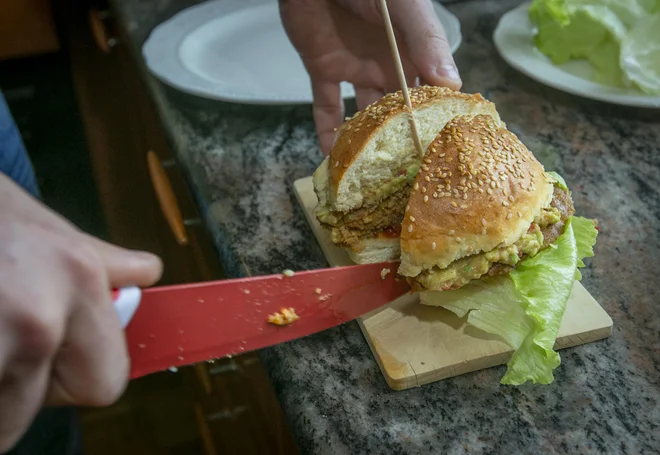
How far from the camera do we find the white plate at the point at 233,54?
1.75 metres

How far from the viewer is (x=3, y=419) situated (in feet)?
2.08

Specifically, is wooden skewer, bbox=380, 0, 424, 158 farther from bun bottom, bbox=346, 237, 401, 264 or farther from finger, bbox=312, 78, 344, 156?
finger, bbox=312, 78, 344, 156

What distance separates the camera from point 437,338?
1168 mm

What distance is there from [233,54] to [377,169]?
0.97m

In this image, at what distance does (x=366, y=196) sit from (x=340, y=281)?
0.79 feet

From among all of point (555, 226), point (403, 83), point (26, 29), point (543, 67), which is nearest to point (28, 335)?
point (403, 83)

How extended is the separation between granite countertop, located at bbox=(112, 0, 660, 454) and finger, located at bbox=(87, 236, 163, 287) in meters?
0.48

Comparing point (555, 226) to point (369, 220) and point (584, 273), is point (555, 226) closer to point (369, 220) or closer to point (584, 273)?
point (584, 273)

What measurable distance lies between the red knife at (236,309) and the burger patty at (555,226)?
0.59 ft

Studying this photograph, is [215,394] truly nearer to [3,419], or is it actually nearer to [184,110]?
[184,110]

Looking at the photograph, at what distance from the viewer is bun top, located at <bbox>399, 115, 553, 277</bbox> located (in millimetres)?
1091

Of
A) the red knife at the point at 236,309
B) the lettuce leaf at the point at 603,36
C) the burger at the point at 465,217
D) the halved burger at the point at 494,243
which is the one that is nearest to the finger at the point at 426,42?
the burger at the point at 465,217

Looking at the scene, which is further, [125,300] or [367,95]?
[367,95]

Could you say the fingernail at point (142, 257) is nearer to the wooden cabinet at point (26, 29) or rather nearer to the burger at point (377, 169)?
the burger at point (377, 169)
